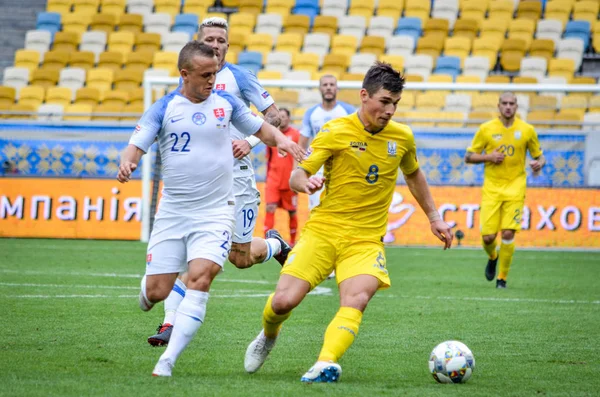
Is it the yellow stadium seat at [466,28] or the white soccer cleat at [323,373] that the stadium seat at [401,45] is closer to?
the yellow stadium seat at [466,28]

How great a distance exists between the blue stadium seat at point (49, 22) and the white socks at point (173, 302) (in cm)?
2280

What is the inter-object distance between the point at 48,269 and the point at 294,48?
14.8 metres

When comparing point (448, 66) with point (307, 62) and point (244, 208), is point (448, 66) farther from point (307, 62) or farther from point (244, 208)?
point (244, 208)

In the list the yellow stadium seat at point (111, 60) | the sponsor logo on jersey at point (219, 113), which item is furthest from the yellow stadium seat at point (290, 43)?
the sponsor logo on jersey at point (219, 113)

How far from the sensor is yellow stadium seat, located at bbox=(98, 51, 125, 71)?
2691 centimetres

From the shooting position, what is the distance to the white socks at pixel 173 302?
7.09 metres

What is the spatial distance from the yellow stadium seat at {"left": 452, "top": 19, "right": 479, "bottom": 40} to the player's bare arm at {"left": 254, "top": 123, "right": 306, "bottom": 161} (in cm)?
2055

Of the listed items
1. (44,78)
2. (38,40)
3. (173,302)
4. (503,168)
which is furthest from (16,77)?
(173,302)

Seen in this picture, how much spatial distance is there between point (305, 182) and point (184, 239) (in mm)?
895

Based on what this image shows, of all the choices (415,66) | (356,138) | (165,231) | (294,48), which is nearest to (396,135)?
(356,138)

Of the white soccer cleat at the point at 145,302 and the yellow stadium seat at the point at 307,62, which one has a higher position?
the yellow stadium seat at the point at 307,62

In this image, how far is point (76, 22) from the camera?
28.5m

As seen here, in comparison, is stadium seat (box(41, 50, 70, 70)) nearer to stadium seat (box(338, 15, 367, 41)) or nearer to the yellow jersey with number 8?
stadium seat (box(338, 15, 367, 41))

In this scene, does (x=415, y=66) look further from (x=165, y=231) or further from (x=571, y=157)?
(x=165, y=231)
